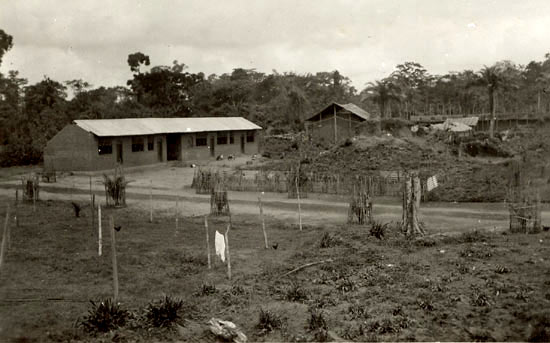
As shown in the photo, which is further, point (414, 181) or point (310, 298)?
point (414, 181)

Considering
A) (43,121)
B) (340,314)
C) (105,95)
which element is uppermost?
(105,95)

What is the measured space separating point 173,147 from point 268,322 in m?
31.9

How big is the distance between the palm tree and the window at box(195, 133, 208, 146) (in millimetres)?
18170

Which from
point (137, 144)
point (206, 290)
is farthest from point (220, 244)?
point (137, 144)

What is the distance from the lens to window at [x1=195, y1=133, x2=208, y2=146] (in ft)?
131

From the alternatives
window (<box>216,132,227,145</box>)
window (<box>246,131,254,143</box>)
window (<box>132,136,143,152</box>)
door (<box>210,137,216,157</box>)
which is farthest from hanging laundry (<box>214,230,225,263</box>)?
window (<box>246,131,254,143</box>)

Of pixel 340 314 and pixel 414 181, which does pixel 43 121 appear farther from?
pixel 340 314

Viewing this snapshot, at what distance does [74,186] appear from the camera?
26328 millimetres

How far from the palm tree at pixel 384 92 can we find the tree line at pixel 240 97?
0.30 ft

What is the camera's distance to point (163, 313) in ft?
27.5

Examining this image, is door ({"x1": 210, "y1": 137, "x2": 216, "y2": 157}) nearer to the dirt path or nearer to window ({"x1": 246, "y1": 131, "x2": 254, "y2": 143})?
window ({"x1": 246, "y1": 131, "x2": 254, "y2": 143})

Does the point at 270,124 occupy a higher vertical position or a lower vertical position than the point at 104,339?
higher

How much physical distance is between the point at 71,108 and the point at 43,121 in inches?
240

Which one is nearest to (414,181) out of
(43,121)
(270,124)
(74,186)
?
(74,186)
